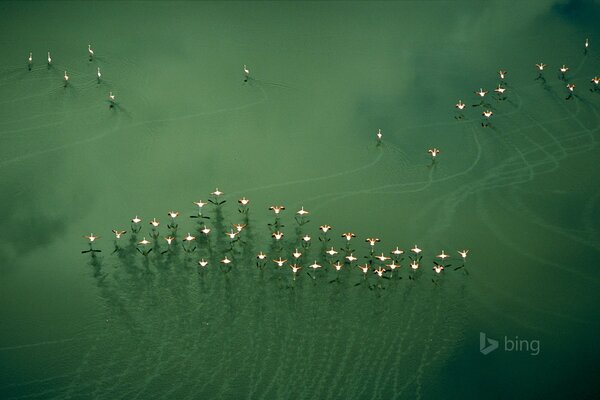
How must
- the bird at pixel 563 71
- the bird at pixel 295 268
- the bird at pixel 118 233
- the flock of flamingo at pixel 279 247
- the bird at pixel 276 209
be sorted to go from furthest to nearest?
1. the bird at pixel 563 71
2. the bird at pixel 276 209
3. the bird at pixel 118 233
4. the flock of flamingo at pixel 279 247
5. the bird at pixel 295 268

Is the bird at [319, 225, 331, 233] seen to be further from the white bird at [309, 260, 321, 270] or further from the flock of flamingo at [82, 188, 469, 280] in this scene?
the white bird at [309, 260, 321, 270]

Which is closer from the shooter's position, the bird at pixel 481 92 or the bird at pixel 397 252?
the bird at pixel 397 252

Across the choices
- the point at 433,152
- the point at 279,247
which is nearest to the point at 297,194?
the point at 279,247

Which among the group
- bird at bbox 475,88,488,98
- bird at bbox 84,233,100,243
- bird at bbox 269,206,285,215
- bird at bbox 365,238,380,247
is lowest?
bird at bbox 365,238,380,247

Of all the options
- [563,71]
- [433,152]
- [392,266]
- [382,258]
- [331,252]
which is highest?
[563,71]

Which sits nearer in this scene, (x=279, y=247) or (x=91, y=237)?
(x=91, y=237)

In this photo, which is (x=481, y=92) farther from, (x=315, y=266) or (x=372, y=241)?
(x=315, y=266)

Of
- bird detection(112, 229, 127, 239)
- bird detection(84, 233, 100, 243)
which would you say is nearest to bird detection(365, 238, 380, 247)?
bird detection(112, 229, 127, 239)

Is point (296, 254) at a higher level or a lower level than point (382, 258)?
higher

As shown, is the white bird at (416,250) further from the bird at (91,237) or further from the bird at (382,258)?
the bird at (91,237)

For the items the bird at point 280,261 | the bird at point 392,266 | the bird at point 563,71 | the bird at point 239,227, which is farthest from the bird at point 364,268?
the bird at point 563,71
